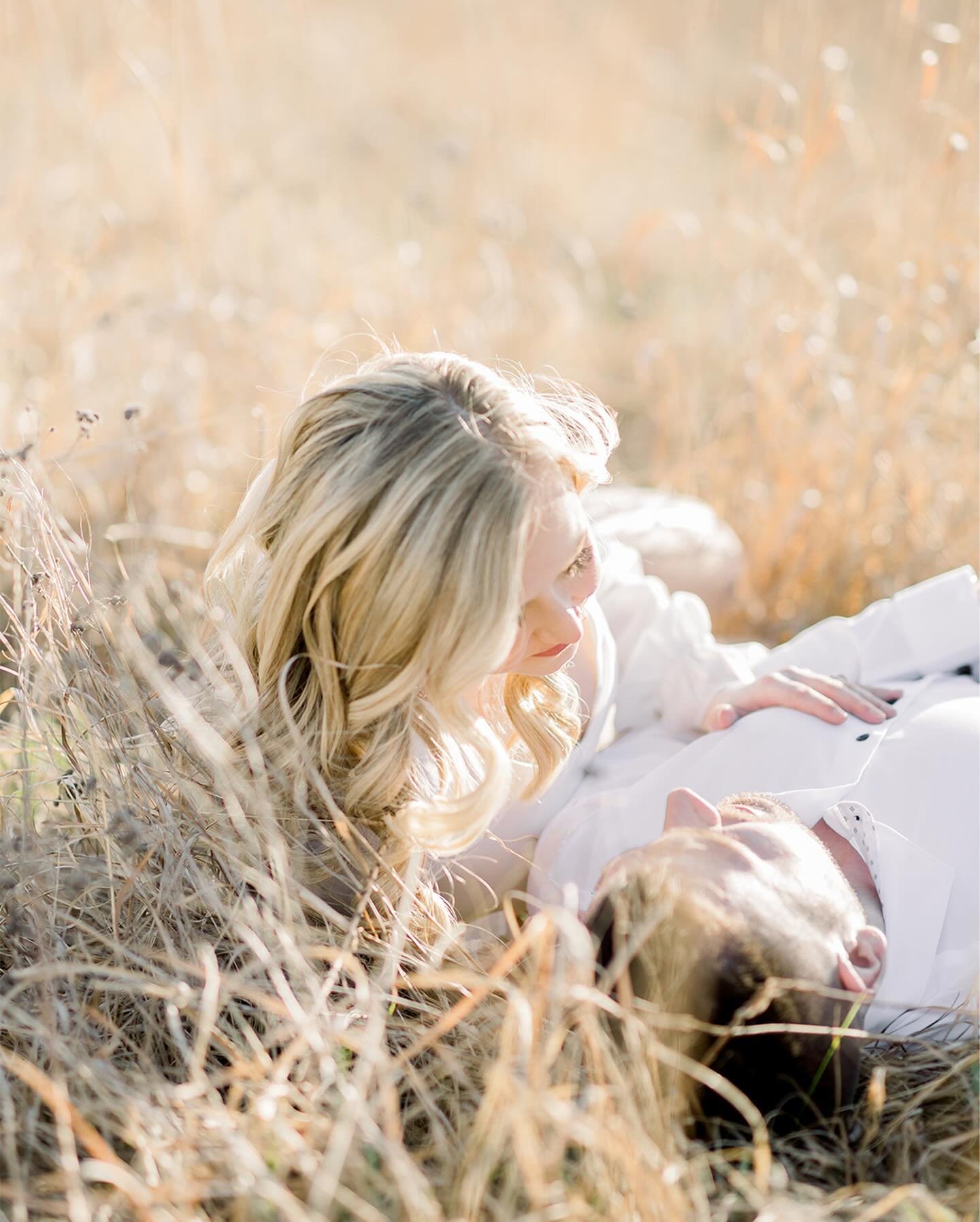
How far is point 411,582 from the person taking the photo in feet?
4.61

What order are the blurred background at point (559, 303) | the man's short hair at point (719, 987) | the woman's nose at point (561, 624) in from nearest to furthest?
the man's short hair at point (719, 987)
the woman's nose at point (561, 624)
the blurred background at point (559, 303)

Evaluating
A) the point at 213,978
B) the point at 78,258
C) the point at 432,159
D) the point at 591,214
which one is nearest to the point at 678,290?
the point at 591,214

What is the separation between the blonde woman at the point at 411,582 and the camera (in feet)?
4.61

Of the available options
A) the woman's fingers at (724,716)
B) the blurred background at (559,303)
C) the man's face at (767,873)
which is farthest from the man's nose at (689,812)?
the blurred background at (559,303)

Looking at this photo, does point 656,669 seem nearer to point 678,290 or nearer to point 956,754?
point 956,754

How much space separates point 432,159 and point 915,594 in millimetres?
4563

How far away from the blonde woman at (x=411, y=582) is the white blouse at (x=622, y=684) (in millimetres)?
165

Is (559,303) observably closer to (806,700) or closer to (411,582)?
(806,700)

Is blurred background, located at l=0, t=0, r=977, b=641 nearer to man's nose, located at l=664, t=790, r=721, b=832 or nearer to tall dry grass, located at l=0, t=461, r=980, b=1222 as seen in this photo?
tall dry grass, located at l=0, t=461, r=980, b=1222

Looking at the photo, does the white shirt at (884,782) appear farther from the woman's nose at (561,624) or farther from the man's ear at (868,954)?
the woman's nose at (561,624)

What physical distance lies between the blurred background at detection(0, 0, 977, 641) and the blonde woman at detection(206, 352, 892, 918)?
1.28 ft

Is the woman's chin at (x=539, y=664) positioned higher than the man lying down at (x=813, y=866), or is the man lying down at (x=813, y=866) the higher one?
the woman's chin at (x=539, y=664)

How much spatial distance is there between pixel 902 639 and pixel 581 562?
34.0 inches

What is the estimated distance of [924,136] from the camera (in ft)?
9.98
